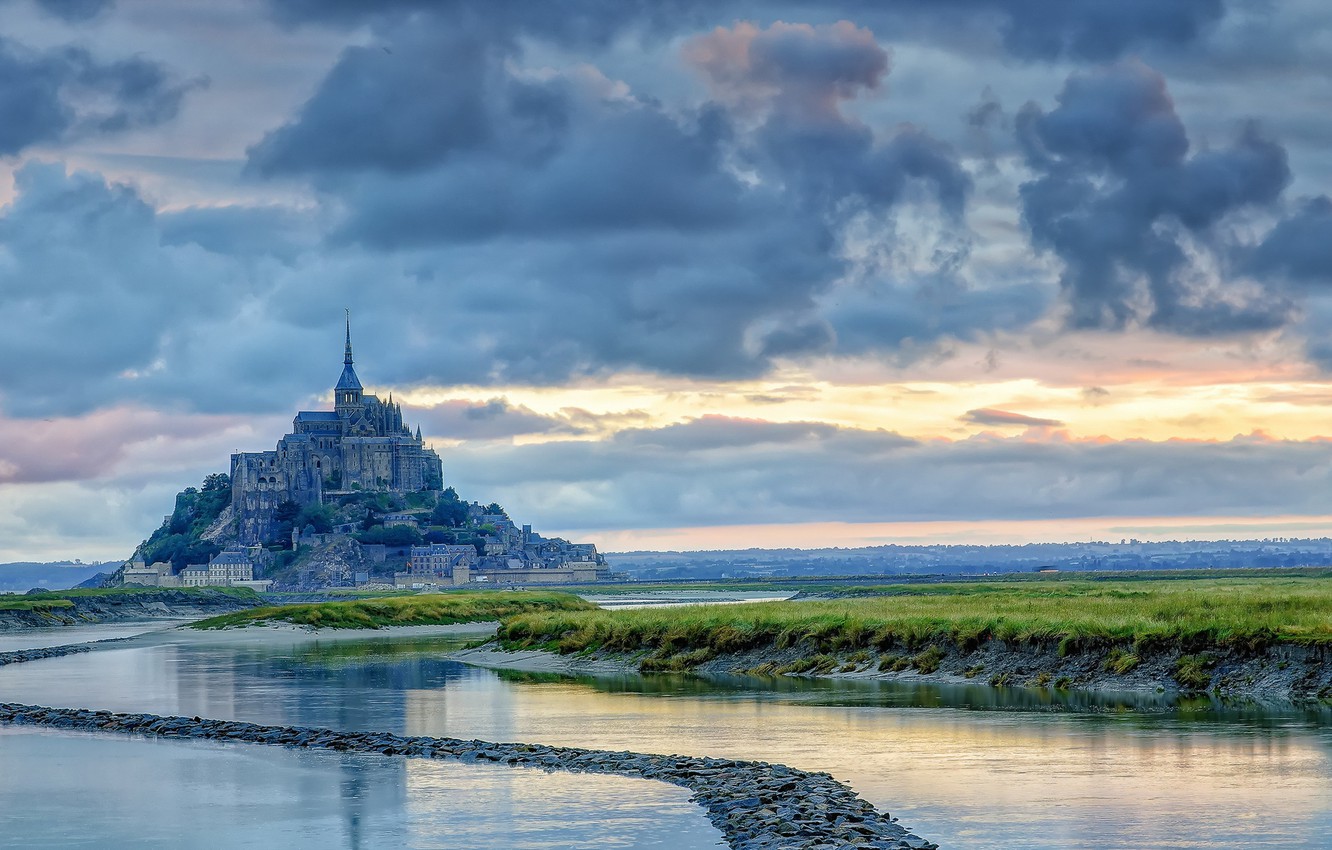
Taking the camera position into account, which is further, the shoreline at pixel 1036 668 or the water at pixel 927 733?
the shoreline at pixel 1036 668

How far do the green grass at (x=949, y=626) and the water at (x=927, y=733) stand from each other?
10.3 feet

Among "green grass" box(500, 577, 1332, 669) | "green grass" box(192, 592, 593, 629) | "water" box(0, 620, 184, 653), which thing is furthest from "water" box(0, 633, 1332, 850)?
"green grass" box(192, 592, 593, 629)

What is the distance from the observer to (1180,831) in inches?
744

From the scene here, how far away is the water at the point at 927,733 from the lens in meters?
19.9

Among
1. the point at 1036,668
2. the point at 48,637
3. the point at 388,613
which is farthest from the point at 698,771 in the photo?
the point at 48,637

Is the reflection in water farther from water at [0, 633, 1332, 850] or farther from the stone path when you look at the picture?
water at [0, 633, 1332, 850]

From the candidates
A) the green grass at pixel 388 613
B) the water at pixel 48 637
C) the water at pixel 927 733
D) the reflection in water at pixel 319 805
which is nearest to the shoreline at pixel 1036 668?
the water at pixel 927 733

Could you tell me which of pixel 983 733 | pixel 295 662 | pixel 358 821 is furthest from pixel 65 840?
pixel 295 662

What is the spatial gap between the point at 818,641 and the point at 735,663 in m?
2.45

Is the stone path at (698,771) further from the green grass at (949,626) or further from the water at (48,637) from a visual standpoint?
the water at (48,637)

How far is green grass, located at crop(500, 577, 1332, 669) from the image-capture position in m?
36.2

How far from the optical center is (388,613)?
308ft

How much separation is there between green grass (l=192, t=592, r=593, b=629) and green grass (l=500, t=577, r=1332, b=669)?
33.9 meters

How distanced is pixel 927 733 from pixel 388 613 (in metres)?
68.4
